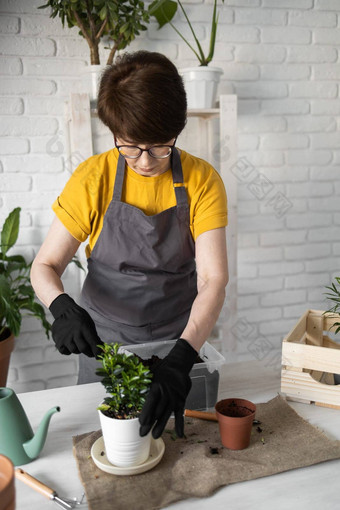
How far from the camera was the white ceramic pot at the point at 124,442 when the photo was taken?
0.91 m

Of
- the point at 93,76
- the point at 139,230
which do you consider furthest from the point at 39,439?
the point at 93,76

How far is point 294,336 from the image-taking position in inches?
51.4

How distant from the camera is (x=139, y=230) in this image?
1.54 meters

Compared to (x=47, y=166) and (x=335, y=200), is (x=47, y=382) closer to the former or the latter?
(x=47, y=166)

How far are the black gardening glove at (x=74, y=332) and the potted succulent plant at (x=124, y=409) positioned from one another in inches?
7.9

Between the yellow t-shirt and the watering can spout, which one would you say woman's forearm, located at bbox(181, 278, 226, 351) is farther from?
the watering can spout

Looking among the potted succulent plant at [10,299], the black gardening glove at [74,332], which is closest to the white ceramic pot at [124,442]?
the black gardening glove at [74,332]

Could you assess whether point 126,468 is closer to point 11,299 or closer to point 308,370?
point 308,370

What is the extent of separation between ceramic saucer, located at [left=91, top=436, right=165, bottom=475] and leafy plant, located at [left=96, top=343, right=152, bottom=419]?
0.31ft

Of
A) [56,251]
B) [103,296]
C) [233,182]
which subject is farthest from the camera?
[233,182]

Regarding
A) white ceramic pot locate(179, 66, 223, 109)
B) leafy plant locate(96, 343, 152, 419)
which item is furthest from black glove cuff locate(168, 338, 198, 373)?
white ceramic pot locate(179, 66, 223, 109)

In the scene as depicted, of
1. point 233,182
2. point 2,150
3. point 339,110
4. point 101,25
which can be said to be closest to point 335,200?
point 339,110

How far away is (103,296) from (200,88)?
1.10 metres

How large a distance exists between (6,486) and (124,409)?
13.3 inches
